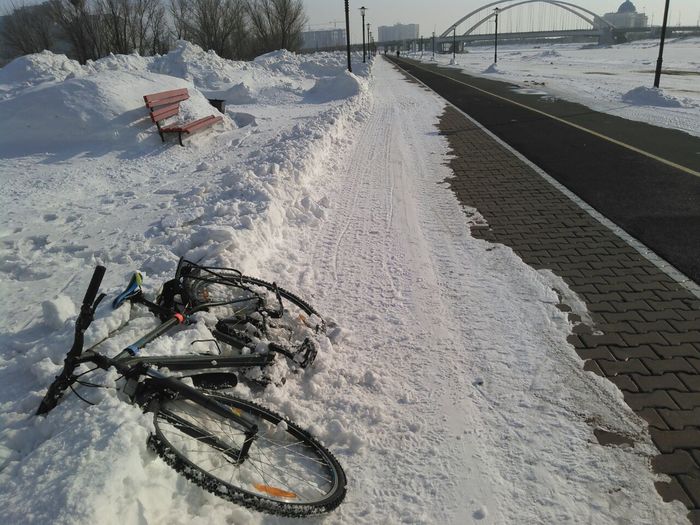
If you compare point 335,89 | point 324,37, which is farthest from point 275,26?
point 324,37

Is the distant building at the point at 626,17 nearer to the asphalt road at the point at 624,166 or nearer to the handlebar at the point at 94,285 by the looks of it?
the asphalt road at the point at 624,166

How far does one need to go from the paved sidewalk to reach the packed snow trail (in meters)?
0.16

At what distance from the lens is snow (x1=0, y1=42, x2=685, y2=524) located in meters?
2.69

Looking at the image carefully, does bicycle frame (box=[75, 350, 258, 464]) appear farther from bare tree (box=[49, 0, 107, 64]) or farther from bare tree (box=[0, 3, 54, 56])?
bare tree (box=[0, 3, 54, 56])

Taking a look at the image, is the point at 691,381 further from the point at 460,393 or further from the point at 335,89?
the point at 335,89

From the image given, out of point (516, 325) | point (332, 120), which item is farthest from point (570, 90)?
point (516, 325)

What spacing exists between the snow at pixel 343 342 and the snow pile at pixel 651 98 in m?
11.8

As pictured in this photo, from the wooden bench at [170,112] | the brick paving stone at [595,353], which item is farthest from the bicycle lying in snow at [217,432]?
the wooden bench at [170,112]

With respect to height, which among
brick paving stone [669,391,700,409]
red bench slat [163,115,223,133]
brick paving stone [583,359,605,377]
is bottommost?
brick paving stone [669,391,700,409]

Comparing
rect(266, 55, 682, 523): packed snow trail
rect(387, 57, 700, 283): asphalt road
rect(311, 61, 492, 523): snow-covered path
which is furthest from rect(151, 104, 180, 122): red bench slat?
rect(387, 57, 700, 283): asphalt road

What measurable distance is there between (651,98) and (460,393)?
18.8m

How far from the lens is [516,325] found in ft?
14.7

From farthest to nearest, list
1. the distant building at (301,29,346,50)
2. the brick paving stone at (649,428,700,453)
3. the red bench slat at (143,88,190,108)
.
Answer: the distant building at (301,29,346,50) → the red bench slat at (143,88,190,108) → the brick paving stone at (649,428,700,453)

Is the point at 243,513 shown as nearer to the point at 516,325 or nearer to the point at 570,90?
the point at 516,325
